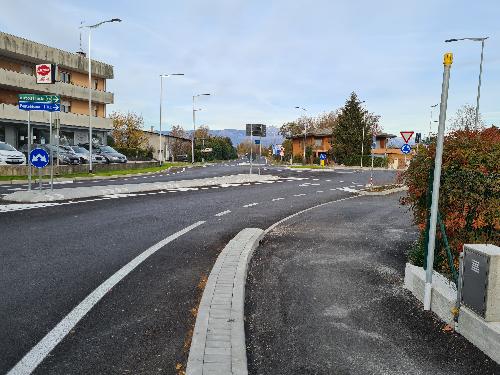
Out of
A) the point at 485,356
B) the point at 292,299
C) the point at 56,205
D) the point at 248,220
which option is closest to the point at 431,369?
the point at 485,356

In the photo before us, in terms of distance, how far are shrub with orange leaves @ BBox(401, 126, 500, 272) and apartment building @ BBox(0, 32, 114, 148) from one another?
1325 inches

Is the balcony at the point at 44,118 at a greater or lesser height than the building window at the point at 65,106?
lesser

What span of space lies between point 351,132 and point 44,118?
154 feet

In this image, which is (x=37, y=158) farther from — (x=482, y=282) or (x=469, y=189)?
(x=482, y=282)

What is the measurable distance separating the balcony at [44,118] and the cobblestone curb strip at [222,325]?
121ft

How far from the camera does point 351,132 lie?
68688mm

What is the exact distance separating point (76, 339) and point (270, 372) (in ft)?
6.49

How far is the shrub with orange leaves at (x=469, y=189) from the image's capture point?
212 inches

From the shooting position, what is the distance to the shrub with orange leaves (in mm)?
5395

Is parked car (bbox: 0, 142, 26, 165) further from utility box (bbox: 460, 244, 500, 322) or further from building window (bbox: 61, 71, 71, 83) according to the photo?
utility box (bbox: 460, 244, 500, 322)

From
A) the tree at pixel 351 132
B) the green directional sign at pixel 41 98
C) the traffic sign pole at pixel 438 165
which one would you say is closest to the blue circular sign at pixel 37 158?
the green directional sign at pixel 41 98

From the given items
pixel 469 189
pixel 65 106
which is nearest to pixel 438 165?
pixel 469 189

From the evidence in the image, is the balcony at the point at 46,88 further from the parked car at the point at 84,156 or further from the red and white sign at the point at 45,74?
the red and white sign at the point at 45,74

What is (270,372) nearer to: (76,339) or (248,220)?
(76,339)
